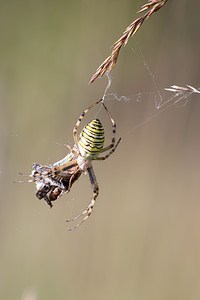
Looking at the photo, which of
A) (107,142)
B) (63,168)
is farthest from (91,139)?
(107,142)

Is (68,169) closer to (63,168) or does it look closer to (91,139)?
(63,168)

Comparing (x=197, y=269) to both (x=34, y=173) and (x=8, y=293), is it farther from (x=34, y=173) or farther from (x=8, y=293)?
(x=8, y=293)

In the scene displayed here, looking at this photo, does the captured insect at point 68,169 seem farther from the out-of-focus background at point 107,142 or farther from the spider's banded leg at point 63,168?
the out-of-focus background at point 107,142

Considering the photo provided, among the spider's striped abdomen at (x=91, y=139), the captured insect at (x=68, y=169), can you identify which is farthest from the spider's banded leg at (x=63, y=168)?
the spider's striped abdomen at (x=91, y=139)

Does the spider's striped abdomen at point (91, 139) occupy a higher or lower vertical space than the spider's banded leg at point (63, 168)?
higher

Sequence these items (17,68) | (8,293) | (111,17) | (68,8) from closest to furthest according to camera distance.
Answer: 1. (111,17)
2. (68,8)
3. (17,68)
4. (8,293)

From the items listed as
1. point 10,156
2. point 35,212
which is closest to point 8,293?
point 35,212
